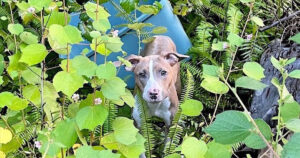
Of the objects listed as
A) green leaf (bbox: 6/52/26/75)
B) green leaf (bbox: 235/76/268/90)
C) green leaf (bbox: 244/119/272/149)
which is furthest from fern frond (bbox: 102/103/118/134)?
green leaf (bbox: 244/119/272/149)

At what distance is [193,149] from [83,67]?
0.54 m

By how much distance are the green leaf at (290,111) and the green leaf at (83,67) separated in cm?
80

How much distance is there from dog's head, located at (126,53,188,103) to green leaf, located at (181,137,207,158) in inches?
70.6

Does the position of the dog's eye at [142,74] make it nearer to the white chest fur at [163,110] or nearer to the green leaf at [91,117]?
the white chest fur at [163,110]

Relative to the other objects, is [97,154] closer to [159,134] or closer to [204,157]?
[204,157]

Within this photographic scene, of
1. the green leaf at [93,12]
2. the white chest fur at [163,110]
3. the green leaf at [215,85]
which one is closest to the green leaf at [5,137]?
the green leaf at [93,12]

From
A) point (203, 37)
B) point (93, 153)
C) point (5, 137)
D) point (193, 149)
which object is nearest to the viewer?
point (93, 153)

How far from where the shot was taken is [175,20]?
5.20 meters

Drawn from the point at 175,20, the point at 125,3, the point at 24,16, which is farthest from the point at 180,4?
the point at 24,16

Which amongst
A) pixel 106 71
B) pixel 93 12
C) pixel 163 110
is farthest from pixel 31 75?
pixel 163 110

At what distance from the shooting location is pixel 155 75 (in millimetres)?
4219

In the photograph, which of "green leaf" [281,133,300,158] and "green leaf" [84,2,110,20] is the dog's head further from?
"green leaf" [281,133,300,158]

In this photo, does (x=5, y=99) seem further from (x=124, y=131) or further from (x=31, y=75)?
(x=124, y=131)

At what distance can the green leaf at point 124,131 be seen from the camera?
2334mm
